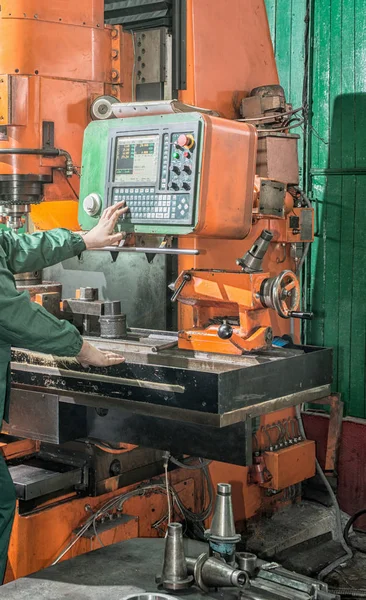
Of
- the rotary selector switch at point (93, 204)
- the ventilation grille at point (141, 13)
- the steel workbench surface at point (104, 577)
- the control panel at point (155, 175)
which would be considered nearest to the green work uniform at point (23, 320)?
the rotary selector switch at point (93, 204)

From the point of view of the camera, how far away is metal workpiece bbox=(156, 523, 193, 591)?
2021mm

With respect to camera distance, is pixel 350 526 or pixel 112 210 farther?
pixel 350 526

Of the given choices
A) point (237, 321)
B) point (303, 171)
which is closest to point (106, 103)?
point (237, 321)

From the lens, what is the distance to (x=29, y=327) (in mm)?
2240

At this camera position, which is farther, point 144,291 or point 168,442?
point 144,291

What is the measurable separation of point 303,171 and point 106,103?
1800mm

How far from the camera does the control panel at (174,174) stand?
2.37 meters

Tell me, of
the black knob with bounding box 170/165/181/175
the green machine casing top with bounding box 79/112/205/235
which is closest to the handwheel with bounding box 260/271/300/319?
the green machine casing top with bounding box 79/112/205/235

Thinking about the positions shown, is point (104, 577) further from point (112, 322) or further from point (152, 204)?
point (152, 204)

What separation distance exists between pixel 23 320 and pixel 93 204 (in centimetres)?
A: 54

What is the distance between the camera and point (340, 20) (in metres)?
4.20

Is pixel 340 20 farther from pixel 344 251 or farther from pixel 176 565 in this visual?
pixel 176 565

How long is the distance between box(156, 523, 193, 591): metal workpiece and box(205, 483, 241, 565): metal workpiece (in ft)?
0.39

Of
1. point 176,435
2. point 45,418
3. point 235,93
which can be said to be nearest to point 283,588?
point 176,435
